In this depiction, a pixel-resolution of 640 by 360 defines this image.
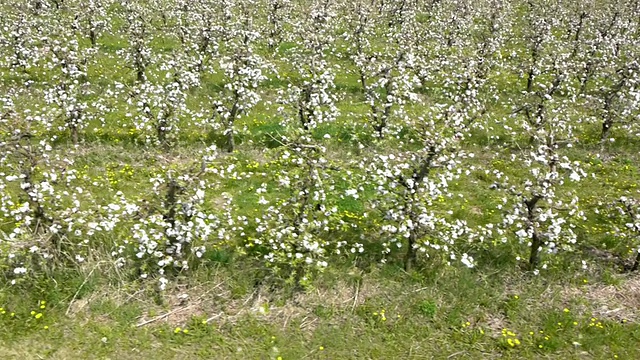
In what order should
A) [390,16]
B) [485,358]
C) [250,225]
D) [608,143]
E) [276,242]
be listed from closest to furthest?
[485,358]
[276,242]
[250,225]
[608,143]
[390,16]

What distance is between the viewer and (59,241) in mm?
9859

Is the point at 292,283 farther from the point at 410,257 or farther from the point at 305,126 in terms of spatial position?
the point at 305,126

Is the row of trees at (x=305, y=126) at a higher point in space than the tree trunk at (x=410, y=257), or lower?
higher

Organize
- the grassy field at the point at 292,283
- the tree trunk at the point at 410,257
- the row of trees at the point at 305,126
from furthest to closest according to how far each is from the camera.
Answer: the tree trunk at the point at 410,257
the row of trees at the point at 305,126
the grassy field at the point at 292,283

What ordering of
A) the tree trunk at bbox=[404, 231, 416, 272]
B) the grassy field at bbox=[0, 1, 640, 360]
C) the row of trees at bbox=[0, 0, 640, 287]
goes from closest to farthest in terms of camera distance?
the grassy field at bbox=[0, 1, 640, 360] → the row of trees at bbox=[0, 0, 640, 287] → the tree trunk at bbox=[404, 231, 416, 272]

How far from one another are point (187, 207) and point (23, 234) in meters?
3.45

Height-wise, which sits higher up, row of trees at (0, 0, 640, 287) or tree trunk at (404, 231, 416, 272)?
row of trees at (0, 0, 640, 287)

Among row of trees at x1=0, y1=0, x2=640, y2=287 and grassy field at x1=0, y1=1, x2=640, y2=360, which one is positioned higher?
row of trees at x1=0, y1=0, x2=640, y2=287

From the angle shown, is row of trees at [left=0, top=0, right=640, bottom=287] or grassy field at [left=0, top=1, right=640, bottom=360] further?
row of trees at [left=0, top=0, right=640, bottom=287]

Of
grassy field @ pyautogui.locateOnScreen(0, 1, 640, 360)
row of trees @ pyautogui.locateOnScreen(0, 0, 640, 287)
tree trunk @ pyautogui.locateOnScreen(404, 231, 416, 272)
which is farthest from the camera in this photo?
tree trunk @ pyautogui.locateOnScreen(404, 231, 416, 272)

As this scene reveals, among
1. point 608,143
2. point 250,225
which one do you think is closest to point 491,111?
point 608,143

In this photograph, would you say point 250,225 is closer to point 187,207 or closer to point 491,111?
point 187,207

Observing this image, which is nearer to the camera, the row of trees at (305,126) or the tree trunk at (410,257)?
the row of trees at (305,126)

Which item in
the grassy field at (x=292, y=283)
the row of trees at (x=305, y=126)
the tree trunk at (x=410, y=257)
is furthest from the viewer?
the tree trunk at (x=410, y=257)
